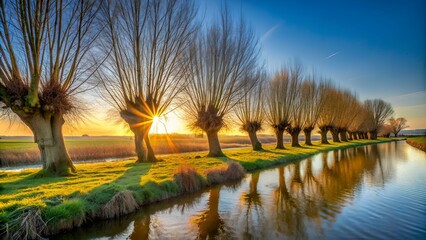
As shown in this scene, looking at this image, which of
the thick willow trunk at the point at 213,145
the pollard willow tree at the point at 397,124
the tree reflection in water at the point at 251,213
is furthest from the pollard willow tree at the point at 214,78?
the pollard willow tree at the point at 397,124

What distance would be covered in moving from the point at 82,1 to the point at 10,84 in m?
5.57

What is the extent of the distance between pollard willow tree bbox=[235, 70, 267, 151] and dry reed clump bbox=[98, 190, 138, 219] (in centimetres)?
2623

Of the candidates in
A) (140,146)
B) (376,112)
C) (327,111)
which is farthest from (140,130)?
(376,112)

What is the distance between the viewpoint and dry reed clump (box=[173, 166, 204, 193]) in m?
12.7

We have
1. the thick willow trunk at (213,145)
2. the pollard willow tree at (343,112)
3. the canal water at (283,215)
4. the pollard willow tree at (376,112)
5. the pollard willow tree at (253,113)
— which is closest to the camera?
the canal water at (283,215)

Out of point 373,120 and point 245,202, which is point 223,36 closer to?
point 245,202

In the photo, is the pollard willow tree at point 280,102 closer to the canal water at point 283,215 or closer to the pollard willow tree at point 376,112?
the canal water at point 283,215

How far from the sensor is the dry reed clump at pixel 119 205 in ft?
29.0

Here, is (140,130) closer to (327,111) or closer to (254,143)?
(254,143)

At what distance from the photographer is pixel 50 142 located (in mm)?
13648

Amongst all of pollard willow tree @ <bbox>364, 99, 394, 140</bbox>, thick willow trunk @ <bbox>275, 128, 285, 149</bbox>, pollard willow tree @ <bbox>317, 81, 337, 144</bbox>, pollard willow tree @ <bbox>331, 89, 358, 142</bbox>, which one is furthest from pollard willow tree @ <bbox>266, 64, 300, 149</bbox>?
pollard willow tree @ <bbox>364, 99, 394, 140</bbox>

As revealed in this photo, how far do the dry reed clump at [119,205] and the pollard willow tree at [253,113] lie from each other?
26.2 m

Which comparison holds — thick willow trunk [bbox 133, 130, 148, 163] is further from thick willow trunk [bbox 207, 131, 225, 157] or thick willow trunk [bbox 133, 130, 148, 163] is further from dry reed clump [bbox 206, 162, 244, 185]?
thick willow trunk [bbox 207, 131, 225, 157]

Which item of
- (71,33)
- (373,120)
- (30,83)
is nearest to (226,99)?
(71,33)
